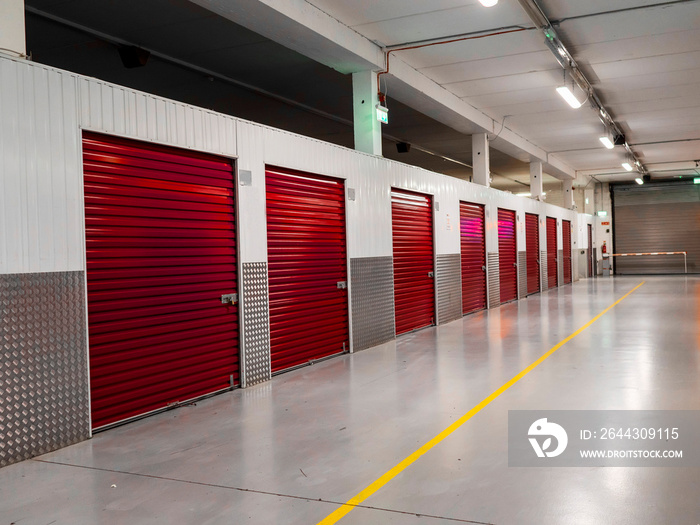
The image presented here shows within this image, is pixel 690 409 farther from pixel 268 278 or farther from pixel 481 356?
pixel 268 278

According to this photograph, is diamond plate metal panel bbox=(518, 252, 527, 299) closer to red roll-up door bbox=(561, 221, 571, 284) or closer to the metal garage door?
red roll-up door bbox=(561, 221, 571, 284)

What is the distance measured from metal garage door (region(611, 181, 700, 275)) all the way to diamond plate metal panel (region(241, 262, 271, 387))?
27.8m

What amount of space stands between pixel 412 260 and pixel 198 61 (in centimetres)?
501

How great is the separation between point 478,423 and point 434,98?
776 cm

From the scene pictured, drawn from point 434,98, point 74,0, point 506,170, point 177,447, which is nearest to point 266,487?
point 177,447

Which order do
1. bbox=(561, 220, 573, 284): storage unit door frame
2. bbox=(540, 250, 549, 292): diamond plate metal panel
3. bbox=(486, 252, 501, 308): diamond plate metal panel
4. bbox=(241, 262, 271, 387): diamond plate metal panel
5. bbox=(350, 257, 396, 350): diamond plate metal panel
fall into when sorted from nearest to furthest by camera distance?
bbox=(241, 262, 271, 387): diamond plate metal panel < bbox=(350, 257, 396, 350): diamond plate metal panel < bbox=(486, 252, 501, 308): diamond plate metal panel < bbox=(540, 250, 549, 292): diamond plate metal panel < bbox=(561, 220, 573, 284): storage unit door frame

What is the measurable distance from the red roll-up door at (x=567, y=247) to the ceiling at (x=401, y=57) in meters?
8.10

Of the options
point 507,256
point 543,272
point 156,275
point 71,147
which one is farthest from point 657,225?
point 71,147

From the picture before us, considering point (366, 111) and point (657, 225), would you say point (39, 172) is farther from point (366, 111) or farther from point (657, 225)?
point (657, 225)

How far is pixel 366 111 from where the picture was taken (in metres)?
9.62

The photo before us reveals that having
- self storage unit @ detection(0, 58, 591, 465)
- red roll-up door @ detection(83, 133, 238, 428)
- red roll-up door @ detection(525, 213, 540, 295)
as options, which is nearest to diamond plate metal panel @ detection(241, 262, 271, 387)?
self storage unit @ detection(0, 58, 591, 465)

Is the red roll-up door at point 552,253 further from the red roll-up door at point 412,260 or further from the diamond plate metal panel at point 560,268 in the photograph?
the red roll-up door at point 412,260

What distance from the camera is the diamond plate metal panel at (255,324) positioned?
22.6 ft

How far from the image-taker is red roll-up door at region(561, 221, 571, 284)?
951 inches
